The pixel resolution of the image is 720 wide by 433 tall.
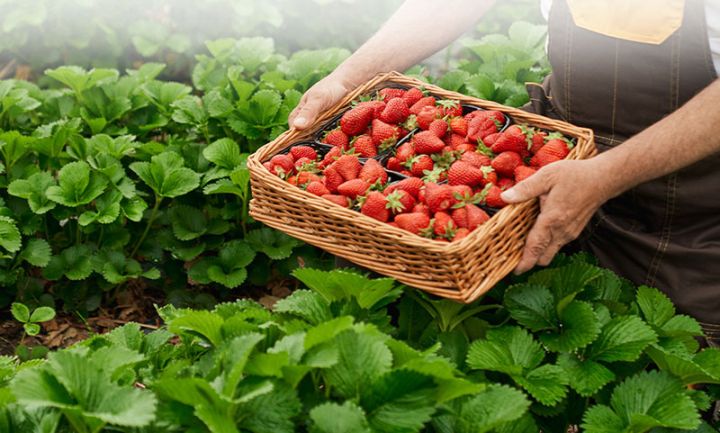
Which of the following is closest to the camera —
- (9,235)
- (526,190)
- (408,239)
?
(408,239)

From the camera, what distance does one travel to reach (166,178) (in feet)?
10.4

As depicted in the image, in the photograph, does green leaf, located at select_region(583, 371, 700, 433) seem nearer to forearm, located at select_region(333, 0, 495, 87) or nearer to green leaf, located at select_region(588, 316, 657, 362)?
green leaf, located at select_region(588, 316, 657, 362)

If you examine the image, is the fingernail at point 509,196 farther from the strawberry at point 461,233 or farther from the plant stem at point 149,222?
the plant stem at point 149,222

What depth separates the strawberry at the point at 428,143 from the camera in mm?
2396

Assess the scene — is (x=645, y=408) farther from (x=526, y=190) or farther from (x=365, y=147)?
(x=365, y=147)

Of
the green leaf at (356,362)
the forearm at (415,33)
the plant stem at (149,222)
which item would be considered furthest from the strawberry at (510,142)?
the plant stem at (149,222)

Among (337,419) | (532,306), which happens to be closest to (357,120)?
(532,306)

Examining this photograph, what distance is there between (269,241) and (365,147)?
3.02 feet

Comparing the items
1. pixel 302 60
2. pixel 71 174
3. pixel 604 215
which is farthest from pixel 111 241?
pixel 604 215

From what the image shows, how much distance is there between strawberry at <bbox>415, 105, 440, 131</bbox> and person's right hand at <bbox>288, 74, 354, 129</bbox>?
28cm

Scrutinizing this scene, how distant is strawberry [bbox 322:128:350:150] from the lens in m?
2.53

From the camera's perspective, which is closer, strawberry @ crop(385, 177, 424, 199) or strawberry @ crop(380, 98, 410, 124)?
strawberry @ crop(385, 177, 424, 199)

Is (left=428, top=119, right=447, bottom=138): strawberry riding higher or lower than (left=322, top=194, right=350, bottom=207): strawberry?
higher

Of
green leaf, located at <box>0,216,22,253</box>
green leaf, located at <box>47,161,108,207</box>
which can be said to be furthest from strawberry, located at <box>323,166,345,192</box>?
green leaf, located at <box>0,216,22,253</box>
